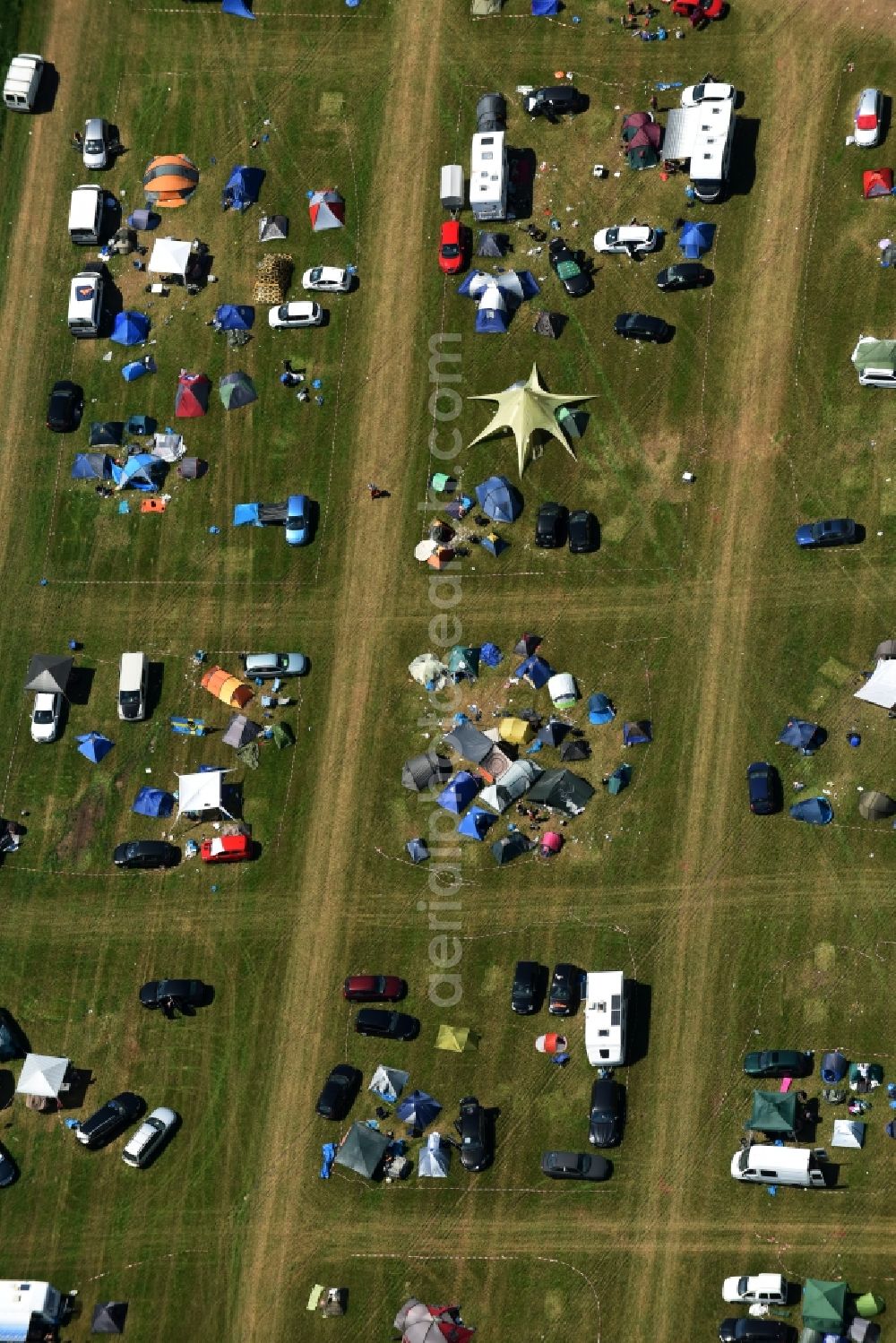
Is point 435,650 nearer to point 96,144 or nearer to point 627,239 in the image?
point 627,239

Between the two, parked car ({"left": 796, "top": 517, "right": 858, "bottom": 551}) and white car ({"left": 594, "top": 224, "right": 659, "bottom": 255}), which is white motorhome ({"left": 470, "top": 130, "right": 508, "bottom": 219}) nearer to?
white car ({"left": 594, "top": 224, "right": 659, "bottom": 255})

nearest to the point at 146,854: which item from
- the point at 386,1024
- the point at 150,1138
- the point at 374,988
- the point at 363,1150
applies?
the point at 374,988

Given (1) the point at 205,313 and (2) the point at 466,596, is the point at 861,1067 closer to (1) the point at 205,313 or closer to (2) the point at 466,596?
(2) the point at 466,596

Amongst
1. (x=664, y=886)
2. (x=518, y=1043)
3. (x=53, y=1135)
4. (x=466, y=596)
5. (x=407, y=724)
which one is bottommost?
(x=53, y=1135)

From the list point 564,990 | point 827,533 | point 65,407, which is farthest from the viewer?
point 65,407

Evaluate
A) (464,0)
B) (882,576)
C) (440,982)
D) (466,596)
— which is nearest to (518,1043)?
(440,982)

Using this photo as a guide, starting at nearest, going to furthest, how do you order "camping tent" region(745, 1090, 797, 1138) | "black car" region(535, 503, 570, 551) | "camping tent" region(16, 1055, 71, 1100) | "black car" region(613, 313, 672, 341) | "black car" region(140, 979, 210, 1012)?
"camping tent" region(745, 1090, 797, 1138) → "black car" region(140, 979, 210, 1012) → "camping tent" region(16, 1055, 71, 1100) → "black car" region(535, 503, 570, 551) → "black car" region(613, 313, 672, 341)

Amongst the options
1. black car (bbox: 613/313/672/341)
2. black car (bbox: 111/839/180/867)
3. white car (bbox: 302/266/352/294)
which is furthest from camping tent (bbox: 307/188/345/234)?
black car (bbox: 111/839/180/867)
